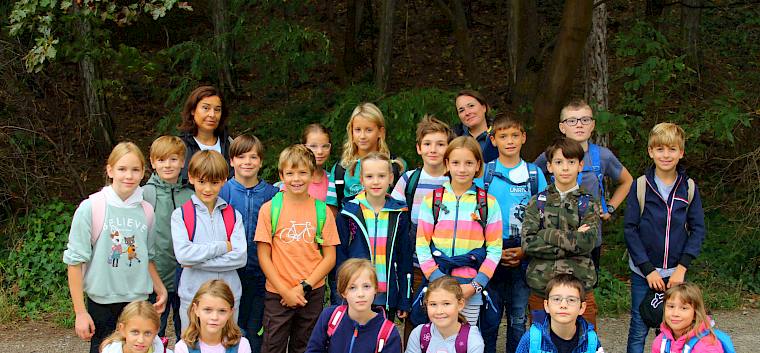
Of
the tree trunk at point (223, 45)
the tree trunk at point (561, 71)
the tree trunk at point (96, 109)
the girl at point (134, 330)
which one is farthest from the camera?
the tree trunk at point (96, 109)

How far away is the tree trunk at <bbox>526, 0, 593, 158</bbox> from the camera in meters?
8.14

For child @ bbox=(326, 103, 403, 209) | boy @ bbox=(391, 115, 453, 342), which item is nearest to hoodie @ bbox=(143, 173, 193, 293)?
child @ bbox=(326, 103, 403, 209)

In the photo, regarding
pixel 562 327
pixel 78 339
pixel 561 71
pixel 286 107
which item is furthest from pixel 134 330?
pixel 286 107

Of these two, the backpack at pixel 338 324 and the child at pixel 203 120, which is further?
the child at pixel 203 120

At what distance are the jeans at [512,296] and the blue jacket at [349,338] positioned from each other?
0.95 metres

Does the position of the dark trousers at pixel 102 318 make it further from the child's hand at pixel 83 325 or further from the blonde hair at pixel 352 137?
the blonde hair at pixel 352 137

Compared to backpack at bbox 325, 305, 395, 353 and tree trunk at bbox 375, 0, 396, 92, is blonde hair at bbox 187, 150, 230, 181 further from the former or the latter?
tree trunk at bbox 375, 0, 396, 92

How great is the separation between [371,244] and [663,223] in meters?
1.88

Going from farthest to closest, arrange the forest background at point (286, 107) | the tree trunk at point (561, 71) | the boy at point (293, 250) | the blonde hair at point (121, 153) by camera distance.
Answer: the tree trunk at point (561, 71)
the forest background at point (286, 107)
the boy at point (293, 250)
the blonde hair at point (121, 153)

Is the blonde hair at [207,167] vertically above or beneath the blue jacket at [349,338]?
above

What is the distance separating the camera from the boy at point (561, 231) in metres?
4.71

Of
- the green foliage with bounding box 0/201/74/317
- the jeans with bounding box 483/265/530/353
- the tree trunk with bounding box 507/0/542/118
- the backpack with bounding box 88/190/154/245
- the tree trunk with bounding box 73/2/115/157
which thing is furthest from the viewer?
the tree trunk with bounding box 73/2/115/157

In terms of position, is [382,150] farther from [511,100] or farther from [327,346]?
[511,100]

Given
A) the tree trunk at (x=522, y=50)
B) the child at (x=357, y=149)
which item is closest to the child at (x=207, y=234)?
the child at (x=357, y=149)
